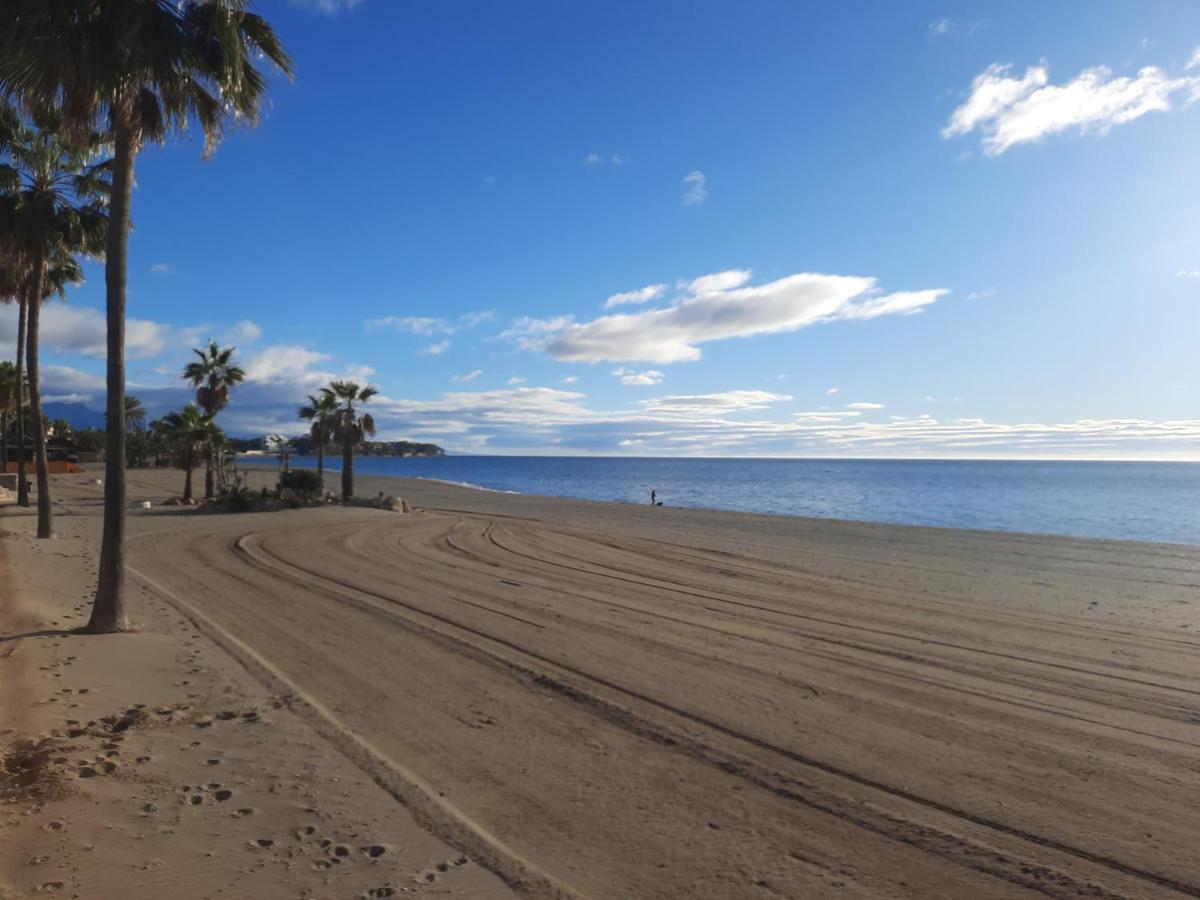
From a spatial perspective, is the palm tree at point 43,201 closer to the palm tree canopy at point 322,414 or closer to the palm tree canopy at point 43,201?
the palm tree canopy at point 43,201

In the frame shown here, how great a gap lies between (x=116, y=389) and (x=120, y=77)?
359cm

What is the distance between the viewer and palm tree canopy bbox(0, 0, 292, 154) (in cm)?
846

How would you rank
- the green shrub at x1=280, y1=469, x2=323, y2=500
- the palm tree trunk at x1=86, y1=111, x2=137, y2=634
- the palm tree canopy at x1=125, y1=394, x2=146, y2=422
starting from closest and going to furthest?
the palm tree trunk at x1=86, y1=111, x2=137, y2=634
the green shrub at x1=280, y1=469, x2=323, y2=500
the palm tree canopy at x1=125, y1=394, x2=146, y2=422

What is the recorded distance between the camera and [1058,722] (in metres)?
7.24

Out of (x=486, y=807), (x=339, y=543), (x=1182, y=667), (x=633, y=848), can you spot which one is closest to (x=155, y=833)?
(x=486, y=807)

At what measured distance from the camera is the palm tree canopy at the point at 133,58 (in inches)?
333

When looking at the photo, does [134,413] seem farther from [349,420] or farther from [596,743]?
[596,743]

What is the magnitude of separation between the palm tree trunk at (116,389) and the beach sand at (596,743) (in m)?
0.64

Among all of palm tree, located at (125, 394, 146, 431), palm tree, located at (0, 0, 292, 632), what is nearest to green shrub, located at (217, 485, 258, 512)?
palm tree, located at (0, 0, 292, 632)

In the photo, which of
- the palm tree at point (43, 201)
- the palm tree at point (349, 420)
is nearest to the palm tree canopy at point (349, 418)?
the palm tree at point (349, 420)

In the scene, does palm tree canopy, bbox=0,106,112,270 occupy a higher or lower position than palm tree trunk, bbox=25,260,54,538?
higher

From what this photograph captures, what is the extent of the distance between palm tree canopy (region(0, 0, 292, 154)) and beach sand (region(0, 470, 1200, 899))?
621 centimetres

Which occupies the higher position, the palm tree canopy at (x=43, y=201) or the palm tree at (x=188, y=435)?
the palm tree canopy at (x=43, y=201)

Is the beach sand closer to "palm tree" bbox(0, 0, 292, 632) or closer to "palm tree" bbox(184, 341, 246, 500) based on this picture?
"palm tree" bbox(0, 0, 292, 632)
